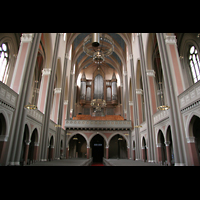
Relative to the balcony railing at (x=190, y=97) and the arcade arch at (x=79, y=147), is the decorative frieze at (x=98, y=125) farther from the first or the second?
the balcony railing at (x=190, y=97)

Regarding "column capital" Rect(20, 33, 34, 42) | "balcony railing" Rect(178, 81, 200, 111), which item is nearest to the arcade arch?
"column capital" Rect(20, 33, 34, 42)

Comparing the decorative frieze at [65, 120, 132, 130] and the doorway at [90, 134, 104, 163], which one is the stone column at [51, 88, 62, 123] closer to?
the decorative frieze at [65, 120, 132, 130]

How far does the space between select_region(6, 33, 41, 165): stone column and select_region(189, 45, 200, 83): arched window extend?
13762mm

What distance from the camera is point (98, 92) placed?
34594mm

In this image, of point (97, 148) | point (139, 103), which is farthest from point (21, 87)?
point (97, 148)

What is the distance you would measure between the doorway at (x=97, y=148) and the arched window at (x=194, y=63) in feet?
60.8

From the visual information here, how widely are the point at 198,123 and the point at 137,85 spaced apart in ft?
28.2

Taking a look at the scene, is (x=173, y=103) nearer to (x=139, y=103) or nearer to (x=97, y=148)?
(x=139, y=103)

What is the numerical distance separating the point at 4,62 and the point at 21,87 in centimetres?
757

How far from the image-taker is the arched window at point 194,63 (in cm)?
1522

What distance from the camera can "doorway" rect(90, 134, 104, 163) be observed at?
96.0ft
